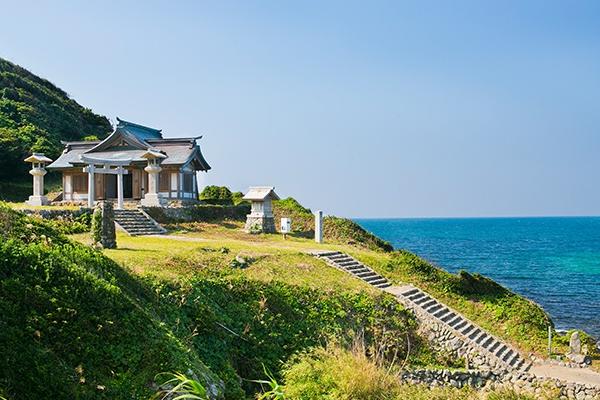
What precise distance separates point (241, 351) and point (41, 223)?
231 inches

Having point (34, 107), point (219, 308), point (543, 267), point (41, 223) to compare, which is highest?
point (34, 107)

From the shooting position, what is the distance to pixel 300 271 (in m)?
21.5

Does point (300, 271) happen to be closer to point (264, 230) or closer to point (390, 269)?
point (390, 269)

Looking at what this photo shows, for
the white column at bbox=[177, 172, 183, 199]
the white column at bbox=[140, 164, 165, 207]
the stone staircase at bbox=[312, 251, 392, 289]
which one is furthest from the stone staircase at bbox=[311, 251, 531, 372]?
the white column at bbox=[177, 172, 183, 199]

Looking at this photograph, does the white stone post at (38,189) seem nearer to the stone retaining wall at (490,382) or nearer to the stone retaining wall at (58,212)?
the stone retaining wall at (58,212)

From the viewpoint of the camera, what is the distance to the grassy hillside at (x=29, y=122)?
4762 cm

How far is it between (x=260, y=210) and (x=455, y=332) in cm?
1504

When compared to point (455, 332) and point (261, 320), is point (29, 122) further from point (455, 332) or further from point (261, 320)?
point (455, 332)

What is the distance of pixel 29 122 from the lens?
57.5m

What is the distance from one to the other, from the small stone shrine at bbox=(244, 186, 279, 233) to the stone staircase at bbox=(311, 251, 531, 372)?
8851 millimetres

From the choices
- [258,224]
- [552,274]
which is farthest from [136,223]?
[552,274]

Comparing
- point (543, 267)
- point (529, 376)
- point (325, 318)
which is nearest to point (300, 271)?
point (325, 318)

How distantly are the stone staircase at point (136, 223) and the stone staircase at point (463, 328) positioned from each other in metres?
12.6

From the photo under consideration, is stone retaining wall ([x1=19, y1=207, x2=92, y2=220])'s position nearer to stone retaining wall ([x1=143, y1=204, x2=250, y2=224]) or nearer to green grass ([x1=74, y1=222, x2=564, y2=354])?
green grass ([x1=74, y1=222, x2=564, y2=354])
